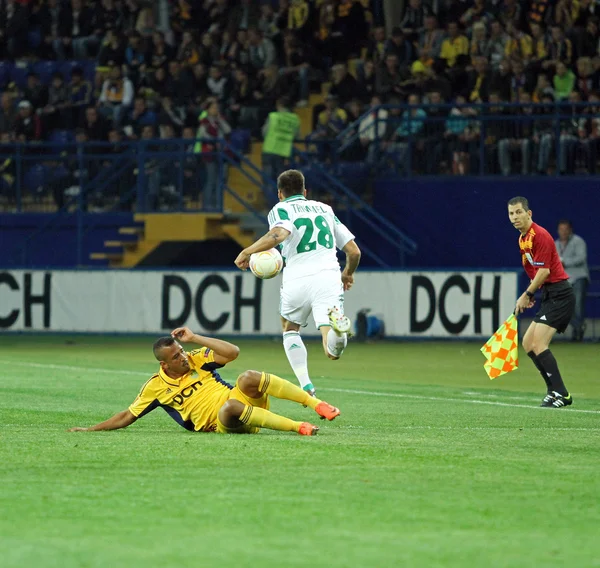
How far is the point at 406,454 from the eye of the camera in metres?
8.91

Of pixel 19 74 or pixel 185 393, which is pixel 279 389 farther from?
pixel 19 74

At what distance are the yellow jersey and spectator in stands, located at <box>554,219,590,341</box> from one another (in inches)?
552

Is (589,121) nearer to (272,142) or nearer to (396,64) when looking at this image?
(396,64)

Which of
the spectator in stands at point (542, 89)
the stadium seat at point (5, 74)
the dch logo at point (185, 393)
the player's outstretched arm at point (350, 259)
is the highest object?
the spectator in stands at point (542, 89)

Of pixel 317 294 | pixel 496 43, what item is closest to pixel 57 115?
pixel 496 43

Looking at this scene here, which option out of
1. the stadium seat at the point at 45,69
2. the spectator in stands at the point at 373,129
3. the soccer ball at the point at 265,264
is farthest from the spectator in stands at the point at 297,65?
the soccer ball at the point at 265,264

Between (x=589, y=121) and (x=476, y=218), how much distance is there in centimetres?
327

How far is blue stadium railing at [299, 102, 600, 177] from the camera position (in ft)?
81.4

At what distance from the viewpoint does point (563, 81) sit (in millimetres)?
25453

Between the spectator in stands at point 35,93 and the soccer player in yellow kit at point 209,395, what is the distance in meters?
21.7

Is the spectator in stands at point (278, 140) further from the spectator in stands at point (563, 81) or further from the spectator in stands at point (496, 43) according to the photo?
the spectator in stands at point (563, 81)

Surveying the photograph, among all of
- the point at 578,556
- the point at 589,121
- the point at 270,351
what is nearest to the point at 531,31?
the point at 589,121

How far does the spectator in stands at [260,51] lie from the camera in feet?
96.6

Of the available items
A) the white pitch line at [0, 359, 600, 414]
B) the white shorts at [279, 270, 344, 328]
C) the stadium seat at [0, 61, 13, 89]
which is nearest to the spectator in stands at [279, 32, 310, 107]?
the stadium seat at [0, 61, 13, 89]
